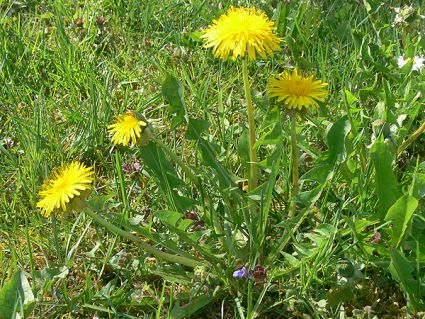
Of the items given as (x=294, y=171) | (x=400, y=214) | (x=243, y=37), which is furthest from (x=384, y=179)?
(x=243, y=37)

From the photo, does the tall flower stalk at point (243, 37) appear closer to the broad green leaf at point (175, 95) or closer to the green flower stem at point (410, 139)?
the broad green leaf at point (175, 95)

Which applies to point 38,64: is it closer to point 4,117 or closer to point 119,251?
point 4,117

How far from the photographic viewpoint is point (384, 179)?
1506mm

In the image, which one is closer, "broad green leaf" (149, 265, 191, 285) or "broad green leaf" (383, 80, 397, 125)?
"broad green leaf" (149, 265, 191, 285)

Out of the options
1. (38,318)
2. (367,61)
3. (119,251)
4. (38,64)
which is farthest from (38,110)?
(367,61)

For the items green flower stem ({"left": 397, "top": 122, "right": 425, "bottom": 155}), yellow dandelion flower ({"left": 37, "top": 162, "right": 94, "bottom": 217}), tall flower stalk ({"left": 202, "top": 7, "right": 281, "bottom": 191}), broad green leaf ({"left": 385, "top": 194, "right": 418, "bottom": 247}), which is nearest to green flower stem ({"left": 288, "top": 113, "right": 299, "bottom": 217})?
tall flower stalk ({"left": 202, "top": 7, "right": 281, "bottom": 191})

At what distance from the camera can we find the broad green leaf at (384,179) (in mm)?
1479

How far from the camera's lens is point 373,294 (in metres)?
1.54

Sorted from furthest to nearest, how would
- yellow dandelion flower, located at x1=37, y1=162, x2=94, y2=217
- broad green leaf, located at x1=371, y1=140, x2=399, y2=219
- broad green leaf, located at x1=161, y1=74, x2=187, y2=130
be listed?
broad green leaf, located at x1=161, y1=74, x2=187, y2=130
broad green leaf, located at x1=371, y1=140, x2=399, y2=219
yellow dandelion flower, located at x1=37, y1=162, x2=94, y2=217

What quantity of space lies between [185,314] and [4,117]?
3.51 ft

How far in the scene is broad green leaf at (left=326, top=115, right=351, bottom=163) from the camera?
60.8 inches

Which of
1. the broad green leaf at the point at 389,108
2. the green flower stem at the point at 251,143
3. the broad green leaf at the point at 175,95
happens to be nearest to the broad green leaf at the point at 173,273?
the green flower stem at the point at 251,143

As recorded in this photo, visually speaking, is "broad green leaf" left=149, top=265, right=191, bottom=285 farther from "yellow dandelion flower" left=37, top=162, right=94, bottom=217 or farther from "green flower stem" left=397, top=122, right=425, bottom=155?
"green flower stem" left=397, top=122, right=425, bottom=155

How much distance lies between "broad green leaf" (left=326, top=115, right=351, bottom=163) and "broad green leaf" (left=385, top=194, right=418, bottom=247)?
0.63 feet
